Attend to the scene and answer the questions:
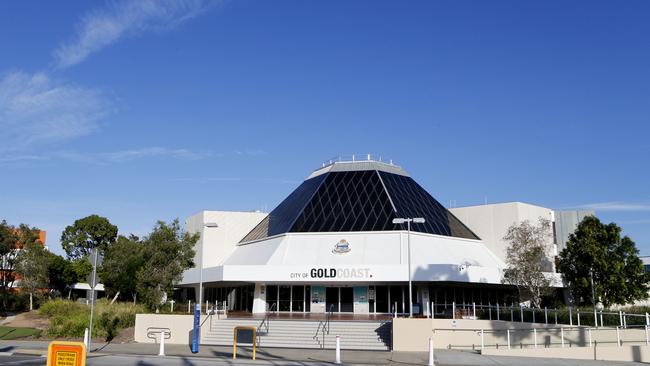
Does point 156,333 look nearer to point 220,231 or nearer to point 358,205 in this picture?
point 358,205

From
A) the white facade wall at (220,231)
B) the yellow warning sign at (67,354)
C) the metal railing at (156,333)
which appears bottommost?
the metal railing at (156,333)

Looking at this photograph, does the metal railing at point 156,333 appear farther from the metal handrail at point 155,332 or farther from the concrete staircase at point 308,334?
the concrete staircase at point 308,334

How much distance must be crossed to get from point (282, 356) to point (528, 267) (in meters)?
20.8

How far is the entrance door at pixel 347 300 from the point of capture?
132 feet

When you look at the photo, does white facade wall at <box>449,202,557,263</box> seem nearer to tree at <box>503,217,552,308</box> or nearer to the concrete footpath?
tree at <box>503,217,552,308</box>

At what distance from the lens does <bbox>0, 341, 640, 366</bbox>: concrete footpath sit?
20.1m

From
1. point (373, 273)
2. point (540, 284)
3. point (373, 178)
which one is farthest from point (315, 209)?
point (540, 284)

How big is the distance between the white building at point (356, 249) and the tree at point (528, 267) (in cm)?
142

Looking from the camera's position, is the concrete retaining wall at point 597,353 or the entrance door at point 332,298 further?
the entrance door at point 332,298

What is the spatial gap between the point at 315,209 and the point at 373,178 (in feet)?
19.5

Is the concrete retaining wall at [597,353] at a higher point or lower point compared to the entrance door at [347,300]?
lower

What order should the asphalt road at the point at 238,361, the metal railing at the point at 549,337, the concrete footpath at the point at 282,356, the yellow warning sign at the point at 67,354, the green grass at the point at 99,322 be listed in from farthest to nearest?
1. the green grass at the point at 99,322
2. the metal railing at the point at 549,337
3. the concrete footpath at the point at 282,356
4. the asphalt road at the point at 238,361
5. the yellow warning sign at the point at 67,354

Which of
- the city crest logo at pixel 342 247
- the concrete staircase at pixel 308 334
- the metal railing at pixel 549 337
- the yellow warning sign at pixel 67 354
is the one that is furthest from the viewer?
the city crest logo at pixel 342 247

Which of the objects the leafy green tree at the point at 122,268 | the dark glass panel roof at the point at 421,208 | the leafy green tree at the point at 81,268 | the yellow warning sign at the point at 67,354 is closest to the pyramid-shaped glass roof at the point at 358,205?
the dark glass panel roof at the point at 421,208
